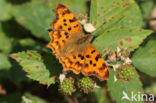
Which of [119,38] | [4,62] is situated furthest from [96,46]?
[4,62]

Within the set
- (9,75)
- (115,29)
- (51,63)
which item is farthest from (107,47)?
(9,75)

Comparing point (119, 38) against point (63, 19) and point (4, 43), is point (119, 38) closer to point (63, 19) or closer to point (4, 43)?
point (63, 19)

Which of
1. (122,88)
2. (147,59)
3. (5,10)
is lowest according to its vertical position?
(122,88)

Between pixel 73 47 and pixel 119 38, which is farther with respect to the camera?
pixel 119 38

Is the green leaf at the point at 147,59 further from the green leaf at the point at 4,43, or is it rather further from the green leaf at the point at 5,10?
the green leaf at the point at 5,10

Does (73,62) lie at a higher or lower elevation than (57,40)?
lower

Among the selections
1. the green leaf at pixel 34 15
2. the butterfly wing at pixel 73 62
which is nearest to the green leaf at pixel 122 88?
the butterfly wing at pixel 73 62

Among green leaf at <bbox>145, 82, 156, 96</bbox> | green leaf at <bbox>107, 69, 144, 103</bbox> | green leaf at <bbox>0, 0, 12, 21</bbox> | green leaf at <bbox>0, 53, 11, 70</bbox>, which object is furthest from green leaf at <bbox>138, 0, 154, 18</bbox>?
green leaf at <bbox>0, 53, 11, 70</bbox>
